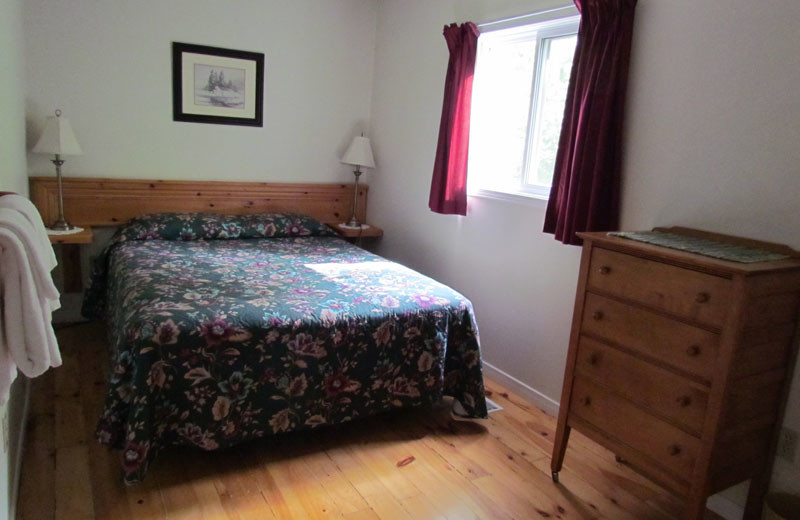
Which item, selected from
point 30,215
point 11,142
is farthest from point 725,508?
point 11,142

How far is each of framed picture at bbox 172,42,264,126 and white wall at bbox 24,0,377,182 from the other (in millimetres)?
46

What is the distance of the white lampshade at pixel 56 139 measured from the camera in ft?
10.1

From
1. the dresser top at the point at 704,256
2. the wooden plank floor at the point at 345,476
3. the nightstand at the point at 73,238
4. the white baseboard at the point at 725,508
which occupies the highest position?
the dresser top at the point at 704,256

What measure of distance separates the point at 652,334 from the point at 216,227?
2.59 meters

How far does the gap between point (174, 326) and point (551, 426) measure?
175cm

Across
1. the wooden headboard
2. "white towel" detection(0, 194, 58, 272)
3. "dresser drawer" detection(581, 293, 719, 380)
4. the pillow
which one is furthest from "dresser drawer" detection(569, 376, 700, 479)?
the wooden headboard

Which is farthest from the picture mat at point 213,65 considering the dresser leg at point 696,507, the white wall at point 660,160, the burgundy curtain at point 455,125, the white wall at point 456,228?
the dresser leg at point 696,507

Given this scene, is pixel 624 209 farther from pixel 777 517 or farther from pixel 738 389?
pixel 777 517

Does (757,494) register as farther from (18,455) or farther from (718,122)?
(18,455)

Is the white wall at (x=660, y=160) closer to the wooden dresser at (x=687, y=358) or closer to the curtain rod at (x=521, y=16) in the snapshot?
the curtain rod at (x=521, y=16)

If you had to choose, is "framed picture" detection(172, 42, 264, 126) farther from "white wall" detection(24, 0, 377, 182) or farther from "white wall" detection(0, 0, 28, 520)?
"white wall" detection(0, 0, 28, 520)

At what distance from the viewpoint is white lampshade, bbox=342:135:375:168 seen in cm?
401

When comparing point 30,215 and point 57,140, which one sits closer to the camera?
point 30,215

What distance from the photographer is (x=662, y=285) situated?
1.85 m
